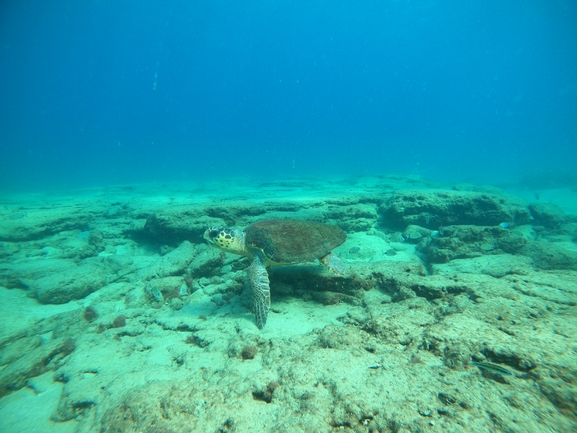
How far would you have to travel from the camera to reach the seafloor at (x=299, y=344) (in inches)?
70.8

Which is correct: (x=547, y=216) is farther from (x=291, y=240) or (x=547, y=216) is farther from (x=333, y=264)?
(x=291, y=240)

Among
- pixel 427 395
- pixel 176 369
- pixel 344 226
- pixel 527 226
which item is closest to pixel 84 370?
pixel 176 369

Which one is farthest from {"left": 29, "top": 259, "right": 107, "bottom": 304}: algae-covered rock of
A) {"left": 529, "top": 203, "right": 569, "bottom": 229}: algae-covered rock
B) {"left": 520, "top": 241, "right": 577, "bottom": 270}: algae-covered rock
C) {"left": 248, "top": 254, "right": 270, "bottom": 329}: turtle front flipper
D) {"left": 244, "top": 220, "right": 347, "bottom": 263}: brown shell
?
{"left": 529, "top": 203, "right": 569, "bottom": 229}: algae-covered rock

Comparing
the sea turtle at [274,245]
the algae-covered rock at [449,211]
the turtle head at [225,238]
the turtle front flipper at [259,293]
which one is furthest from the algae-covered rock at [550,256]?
the turtle head at [225,238]

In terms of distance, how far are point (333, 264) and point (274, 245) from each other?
1.16 metres

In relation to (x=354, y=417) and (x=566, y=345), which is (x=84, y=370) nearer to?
(x=354, y=417)

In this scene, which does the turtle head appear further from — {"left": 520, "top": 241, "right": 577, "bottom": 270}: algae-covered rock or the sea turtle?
{"left": 520, "top": 241, "right": 577, "bottom": 270}: algae-covered rock

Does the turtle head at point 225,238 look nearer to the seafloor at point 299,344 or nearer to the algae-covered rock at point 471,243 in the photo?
the seafloor at point 299,344

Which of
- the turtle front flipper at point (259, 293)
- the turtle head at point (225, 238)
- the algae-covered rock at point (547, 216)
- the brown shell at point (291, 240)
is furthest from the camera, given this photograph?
the algae-covered rock at point (547, 216)

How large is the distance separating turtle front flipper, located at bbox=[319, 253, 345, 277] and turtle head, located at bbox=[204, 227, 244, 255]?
1633 mm

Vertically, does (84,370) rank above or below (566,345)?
below

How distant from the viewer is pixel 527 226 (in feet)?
33.2

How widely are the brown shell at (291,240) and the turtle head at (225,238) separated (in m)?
0.19

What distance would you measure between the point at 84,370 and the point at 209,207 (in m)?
5.53
